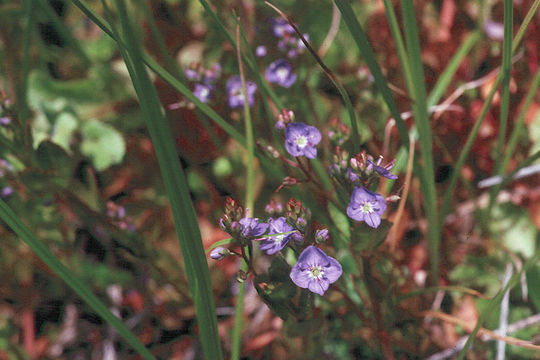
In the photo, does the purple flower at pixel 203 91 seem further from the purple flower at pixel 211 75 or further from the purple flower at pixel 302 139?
the purple flower at pixel 302 139

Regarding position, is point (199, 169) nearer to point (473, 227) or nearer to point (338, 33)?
point (338, 33)

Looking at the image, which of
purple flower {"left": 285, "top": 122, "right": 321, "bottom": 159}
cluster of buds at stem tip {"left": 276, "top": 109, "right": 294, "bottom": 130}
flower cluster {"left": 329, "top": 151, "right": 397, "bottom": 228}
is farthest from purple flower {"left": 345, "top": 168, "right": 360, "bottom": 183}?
cluster of buds at stem tip {"left": 276, "top": 109, "right": 294, "bottom": 130}

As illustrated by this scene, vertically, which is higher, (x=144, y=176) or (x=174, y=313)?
(x=144, y=176)

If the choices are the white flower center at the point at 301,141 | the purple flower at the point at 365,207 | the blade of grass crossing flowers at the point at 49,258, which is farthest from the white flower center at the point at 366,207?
the blade of grass crossing flowers at the point at 49,258

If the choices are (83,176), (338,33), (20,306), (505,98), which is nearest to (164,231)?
(83,176)

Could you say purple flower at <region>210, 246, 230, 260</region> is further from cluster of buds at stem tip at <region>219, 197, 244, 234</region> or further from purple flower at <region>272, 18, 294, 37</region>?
purple flower at <region>272, 18, 294, 37</region>

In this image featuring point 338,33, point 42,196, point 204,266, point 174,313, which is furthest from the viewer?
point 338,33
